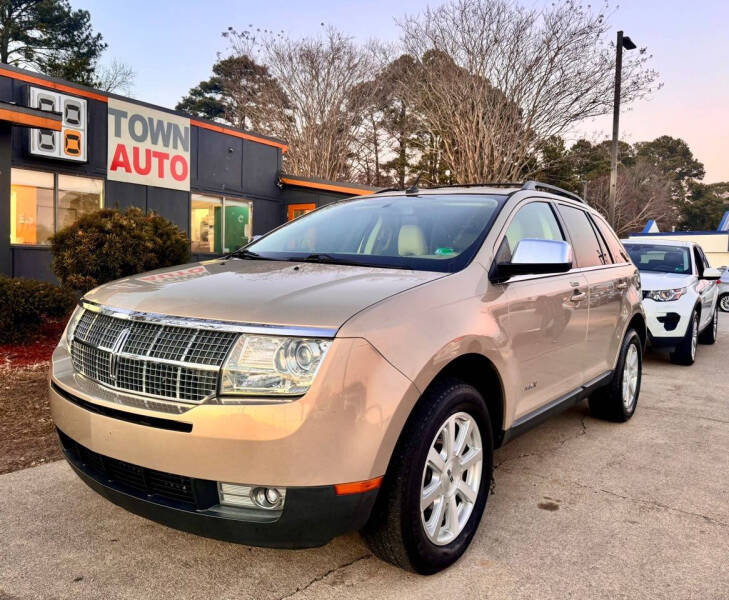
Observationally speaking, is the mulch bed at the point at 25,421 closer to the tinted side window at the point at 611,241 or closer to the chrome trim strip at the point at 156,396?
the chrome trim strip at the point at 156,396

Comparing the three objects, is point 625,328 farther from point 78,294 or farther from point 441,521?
point 78,294

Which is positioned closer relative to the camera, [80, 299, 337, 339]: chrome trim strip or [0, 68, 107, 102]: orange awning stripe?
[80, 299, 337, 339]: chrome trim strip

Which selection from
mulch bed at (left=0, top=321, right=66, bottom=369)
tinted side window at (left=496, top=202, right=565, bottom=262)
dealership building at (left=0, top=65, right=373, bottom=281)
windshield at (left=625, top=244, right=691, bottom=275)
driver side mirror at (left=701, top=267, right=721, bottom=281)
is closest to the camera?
tinted side window at (left=496, top=202, right=565, bottom=262)

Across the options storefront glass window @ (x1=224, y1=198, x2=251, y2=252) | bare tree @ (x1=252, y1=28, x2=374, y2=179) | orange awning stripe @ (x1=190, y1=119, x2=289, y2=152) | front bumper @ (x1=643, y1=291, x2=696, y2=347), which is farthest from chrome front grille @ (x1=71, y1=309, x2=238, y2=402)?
bare tree @ (x1=252, y1=28, x2=374, y2=179)

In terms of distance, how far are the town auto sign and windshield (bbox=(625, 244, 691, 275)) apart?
419 inches

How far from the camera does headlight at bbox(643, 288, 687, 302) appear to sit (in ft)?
25.7

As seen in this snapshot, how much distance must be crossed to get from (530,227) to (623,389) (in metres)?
2.01

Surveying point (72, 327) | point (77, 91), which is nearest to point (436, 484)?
point (72, 327)

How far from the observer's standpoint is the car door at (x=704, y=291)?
8.63 metres

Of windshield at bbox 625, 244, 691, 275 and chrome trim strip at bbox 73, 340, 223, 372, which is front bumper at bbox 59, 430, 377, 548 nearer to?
chrome trim strip at bbox 73, 340, 223, 372

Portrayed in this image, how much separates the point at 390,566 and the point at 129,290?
1.70 m

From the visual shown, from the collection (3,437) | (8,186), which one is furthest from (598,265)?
(8,186)

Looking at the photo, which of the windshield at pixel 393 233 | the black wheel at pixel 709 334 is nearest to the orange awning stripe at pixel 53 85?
the windshield at pixel 393 233

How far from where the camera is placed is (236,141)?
642 inches
